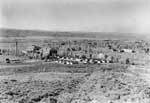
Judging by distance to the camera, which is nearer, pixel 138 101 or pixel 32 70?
pixel 138 101

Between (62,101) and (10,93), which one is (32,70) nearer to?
(10,93)

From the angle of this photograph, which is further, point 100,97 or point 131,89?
point 131,89

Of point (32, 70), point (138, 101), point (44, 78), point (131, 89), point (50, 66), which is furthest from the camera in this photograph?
point (50, 66)

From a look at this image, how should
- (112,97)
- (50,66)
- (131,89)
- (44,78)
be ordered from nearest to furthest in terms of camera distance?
(112,97)
(131,89)
(44,78)
(50,66)

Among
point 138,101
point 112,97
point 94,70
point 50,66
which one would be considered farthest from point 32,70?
point 138,101

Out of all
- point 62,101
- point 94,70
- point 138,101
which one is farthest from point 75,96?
point 94,70

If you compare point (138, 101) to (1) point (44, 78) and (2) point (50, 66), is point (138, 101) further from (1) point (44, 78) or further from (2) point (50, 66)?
(2) point (50, 66)

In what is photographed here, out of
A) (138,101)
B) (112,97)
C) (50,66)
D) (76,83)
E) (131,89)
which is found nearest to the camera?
(138,101)

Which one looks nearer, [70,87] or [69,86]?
[70,87]

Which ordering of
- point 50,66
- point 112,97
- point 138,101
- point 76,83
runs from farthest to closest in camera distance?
point 50,66 → point 76,83 → point 112,97 → point 138,101
